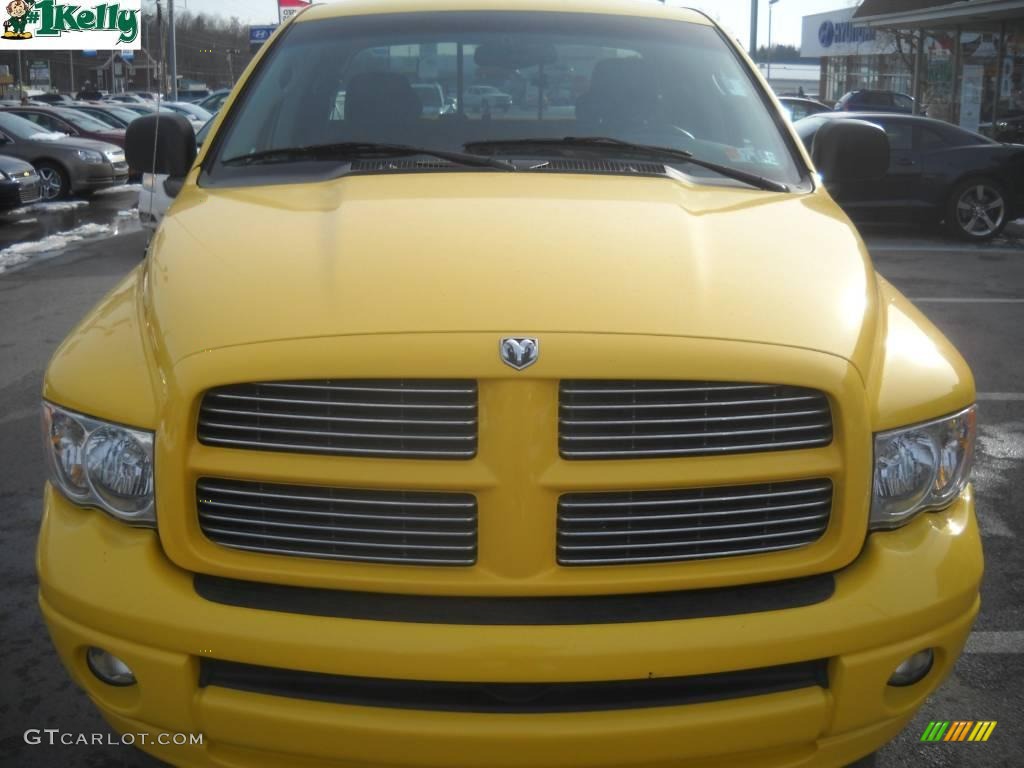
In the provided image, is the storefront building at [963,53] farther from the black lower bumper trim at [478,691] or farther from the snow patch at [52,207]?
the black lower bumper trim at [478,691]

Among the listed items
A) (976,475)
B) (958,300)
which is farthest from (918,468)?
(958,300)

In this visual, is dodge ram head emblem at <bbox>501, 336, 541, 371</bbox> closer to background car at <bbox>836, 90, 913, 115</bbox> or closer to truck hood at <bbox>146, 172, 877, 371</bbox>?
truck hood at <bbox>146, 172, 877, 371</bbox>

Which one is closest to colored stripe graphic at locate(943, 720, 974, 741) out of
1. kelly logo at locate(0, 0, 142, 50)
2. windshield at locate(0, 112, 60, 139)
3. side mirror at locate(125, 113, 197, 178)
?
side mirror at locate(125, 113, 197, 178)

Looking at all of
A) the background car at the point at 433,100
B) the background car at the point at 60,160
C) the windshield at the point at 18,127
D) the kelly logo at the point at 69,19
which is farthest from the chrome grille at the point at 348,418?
the kelly logo at the point at 69,19

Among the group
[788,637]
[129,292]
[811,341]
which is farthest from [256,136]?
[788,637]

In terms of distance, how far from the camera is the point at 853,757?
7.41ft

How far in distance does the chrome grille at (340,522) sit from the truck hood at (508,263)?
289 mm

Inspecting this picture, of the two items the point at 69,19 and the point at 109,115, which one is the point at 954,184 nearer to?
the point at 109,115

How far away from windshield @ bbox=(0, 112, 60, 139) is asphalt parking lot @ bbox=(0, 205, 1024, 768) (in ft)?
23.3

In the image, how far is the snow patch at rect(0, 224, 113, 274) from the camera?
39.0 feet

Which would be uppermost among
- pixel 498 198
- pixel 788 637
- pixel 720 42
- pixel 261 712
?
pixel 720 42

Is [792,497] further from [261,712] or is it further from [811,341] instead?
[261,712]

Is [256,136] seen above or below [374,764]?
above

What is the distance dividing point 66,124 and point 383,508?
23.1m
